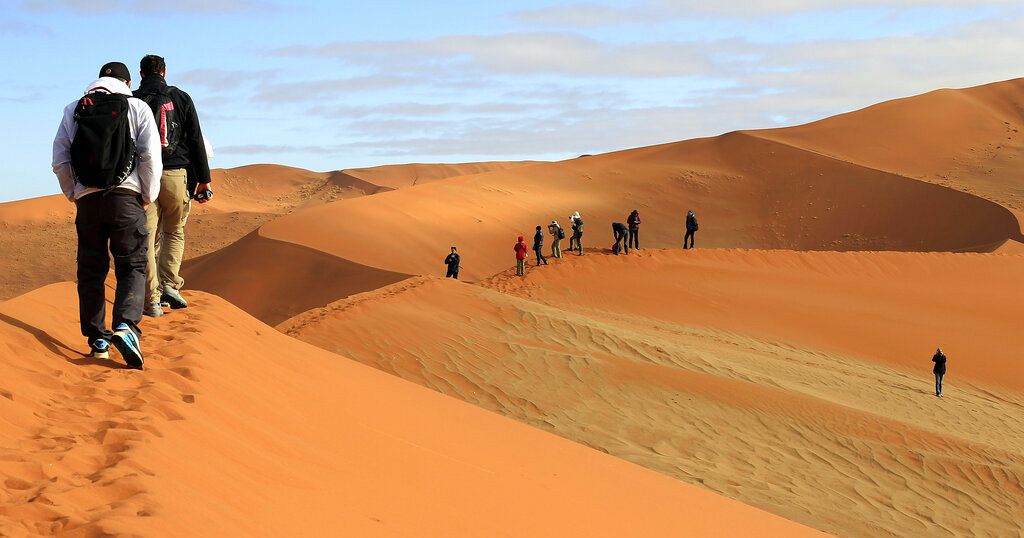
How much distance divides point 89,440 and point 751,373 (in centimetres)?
1301

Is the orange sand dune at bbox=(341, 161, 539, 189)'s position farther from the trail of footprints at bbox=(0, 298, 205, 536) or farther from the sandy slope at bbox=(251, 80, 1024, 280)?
the trail of footprints at bbox=(0, 298, 205, 536)

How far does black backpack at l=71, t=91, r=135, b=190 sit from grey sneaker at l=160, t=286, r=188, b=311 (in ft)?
7.21

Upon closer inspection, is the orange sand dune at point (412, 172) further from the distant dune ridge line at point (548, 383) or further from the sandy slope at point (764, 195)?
the distant dune ridge line at point (548, 383)

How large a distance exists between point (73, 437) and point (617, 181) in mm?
45116

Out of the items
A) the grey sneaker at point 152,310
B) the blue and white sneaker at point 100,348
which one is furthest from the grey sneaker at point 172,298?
the blue and white sneaker at point 100,348

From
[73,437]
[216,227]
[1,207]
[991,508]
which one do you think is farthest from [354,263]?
[1,207]

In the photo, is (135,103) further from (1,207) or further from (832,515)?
(1,207)

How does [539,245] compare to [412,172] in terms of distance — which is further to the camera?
[412,172]

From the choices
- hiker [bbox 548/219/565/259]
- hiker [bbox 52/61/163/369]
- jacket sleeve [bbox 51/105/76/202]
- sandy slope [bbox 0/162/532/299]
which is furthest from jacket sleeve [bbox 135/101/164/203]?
sandy slope [bbox 0/162/532/299]

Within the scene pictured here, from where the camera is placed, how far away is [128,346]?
523cm

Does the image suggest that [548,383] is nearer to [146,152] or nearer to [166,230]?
[166,230]

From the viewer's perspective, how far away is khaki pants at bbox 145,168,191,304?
664 centimetres

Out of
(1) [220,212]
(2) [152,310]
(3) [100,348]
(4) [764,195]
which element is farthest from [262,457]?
(1) [220,212]

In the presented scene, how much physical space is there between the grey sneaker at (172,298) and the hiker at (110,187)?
1.80 meters
